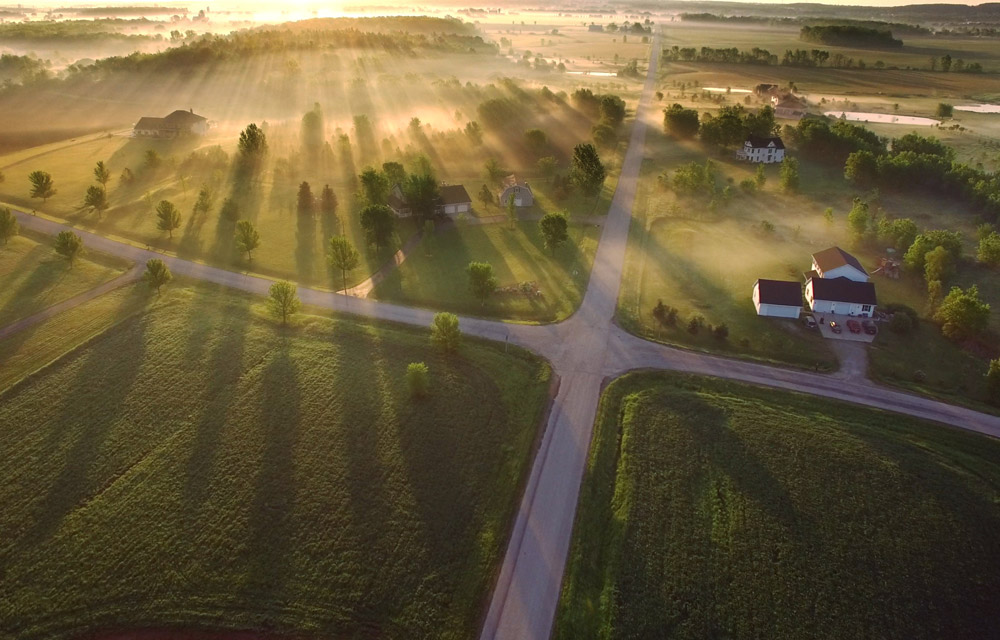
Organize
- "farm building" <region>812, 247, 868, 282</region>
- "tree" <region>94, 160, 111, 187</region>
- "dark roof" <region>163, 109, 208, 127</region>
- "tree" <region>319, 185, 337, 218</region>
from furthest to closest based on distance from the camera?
"dark roof" <region>163, 109, 208, 127</region>, "tree" <region>94, 160, 111, 187</region>, "tree" <region>319, 185, 337, 218</region>, "farm building" <region>812, 247, 868, 282</region>

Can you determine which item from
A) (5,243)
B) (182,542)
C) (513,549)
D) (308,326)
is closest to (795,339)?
(513,549)

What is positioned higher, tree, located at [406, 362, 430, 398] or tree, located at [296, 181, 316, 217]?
tree, located at [296, 181, 316, 217]

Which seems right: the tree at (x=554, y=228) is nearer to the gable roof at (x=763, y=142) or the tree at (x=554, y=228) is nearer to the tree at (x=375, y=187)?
the tree at (x=375, y=187)

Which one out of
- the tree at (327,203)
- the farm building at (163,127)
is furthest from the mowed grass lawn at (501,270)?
the farm building at (163,127)

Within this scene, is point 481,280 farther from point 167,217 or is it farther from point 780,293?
point 167,217

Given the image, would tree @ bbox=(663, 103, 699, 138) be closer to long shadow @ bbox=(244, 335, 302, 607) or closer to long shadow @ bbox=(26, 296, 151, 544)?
long shadow @ bbox=(244, 335, 302, 607)

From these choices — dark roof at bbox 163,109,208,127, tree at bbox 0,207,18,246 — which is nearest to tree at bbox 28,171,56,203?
tree at bbox 0,207,18,246

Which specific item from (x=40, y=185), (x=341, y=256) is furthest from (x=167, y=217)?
(x=341, y=256)

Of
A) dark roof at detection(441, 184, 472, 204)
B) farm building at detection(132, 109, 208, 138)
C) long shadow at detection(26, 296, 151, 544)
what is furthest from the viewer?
farm building at detection(132, 109, 208, 138)
